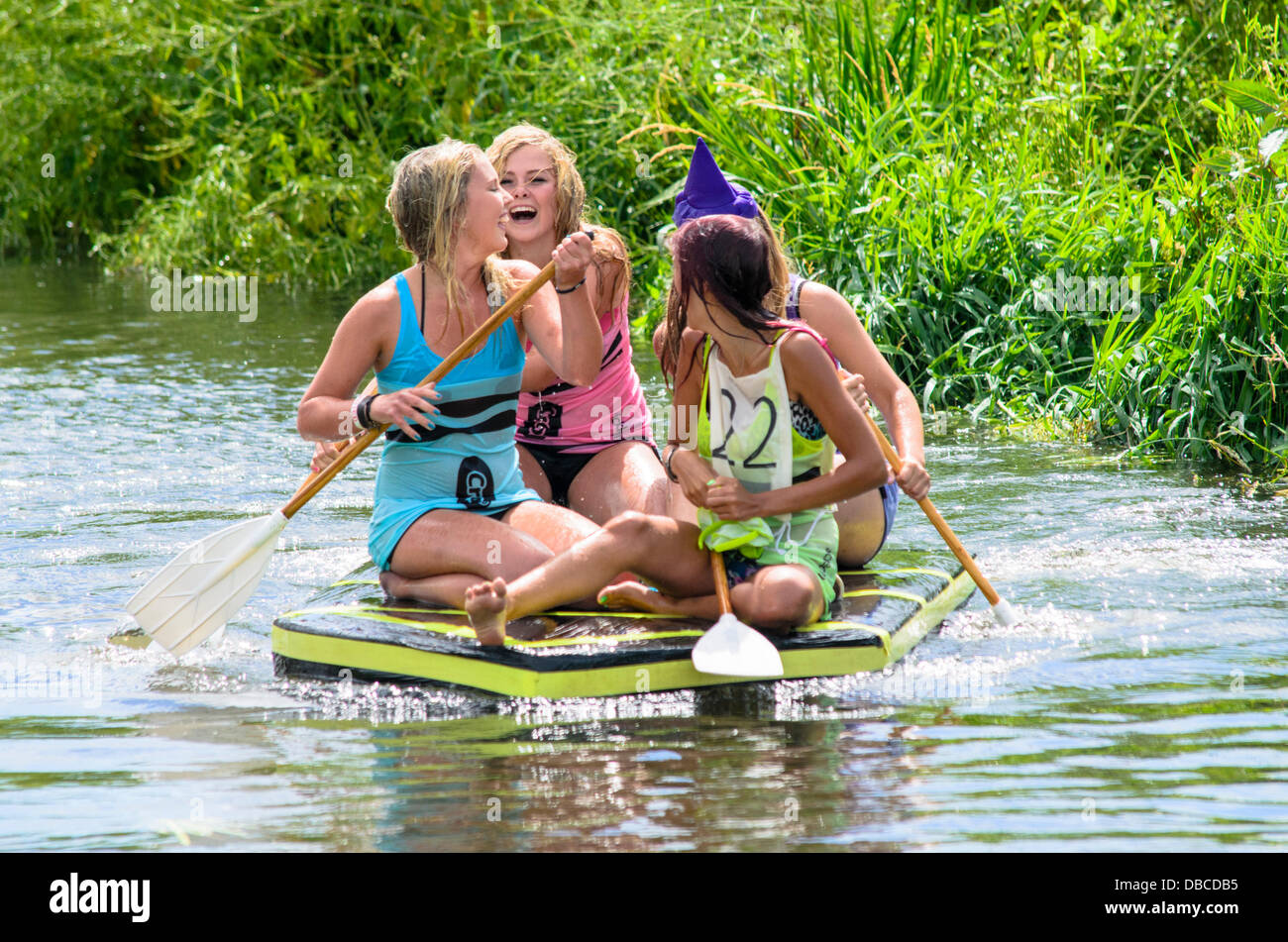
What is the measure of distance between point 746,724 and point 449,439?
1.07 m

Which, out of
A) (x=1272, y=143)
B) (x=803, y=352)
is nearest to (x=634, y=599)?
(x=803, y=352)

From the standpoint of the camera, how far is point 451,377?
13.2 ft

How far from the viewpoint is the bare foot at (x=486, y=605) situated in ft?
11.5

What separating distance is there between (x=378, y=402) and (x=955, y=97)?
4.84 m

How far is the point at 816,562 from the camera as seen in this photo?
12.6ft

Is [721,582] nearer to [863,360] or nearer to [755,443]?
[755,443]

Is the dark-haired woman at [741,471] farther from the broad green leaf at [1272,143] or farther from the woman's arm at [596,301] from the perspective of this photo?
the broad green leaf at [1272,143]

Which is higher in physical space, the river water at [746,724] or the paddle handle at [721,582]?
the paddle handle at [721,582]

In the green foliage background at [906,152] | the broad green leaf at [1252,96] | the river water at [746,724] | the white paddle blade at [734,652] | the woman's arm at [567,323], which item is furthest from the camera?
the green foliage background at [906,152]

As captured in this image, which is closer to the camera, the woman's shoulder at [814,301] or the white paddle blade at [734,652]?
the white paddle blade at [734,652]

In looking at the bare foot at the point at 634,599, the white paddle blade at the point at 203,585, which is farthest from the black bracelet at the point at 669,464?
the white paddle blade at the point at 203,585

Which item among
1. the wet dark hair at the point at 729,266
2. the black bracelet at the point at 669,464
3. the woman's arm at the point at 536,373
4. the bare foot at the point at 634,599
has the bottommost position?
the bare foot at the point at 634,599

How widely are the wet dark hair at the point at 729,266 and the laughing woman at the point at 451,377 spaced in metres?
0.27
